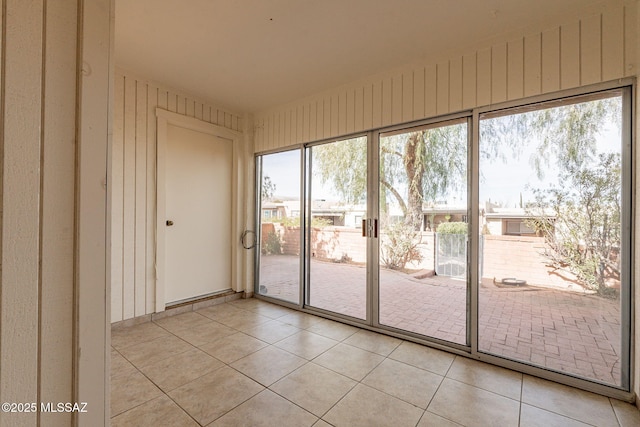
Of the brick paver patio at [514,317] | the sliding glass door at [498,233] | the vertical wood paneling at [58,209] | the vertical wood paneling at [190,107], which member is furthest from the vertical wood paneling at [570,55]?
the vertical wood paneling at [190,107]

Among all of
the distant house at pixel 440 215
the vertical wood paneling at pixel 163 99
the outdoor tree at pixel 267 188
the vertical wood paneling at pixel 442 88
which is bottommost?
the distant house at pixel 440 215

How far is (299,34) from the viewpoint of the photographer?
91.3 inches

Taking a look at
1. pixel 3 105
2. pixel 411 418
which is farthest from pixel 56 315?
pixel 411 418

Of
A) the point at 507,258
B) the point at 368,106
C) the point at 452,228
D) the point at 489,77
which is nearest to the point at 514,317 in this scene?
the point at 507,258

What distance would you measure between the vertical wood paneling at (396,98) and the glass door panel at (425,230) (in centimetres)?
18

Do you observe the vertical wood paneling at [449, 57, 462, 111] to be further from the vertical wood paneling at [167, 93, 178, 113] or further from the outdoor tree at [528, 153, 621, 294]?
the vertical wood paneling at [167, 93, 178, 113]

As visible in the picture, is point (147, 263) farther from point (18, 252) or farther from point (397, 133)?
point (397, 133)

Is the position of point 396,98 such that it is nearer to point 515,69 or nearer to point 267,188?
point 515,69

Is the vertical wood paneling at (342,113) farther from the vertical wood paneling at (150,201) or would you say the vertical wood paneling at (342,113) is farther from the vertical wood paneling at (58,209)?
the vertical wood paneling at (58,209)

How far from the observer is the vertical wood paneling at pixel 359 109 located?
306cm

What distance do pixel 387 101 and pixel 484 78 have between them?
0.88m

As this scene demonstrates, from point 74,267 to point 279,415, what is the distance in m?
1.45

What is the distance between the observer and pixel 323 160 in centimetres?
357

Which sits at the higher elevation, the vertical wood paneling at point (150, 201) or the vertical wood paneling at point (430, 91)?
the vertical wood paneling at point (430, 91)
